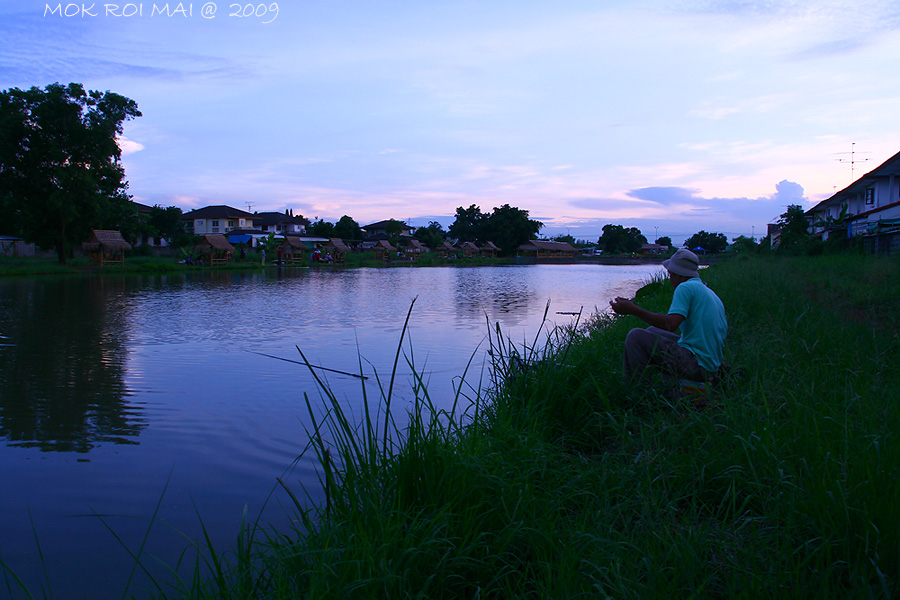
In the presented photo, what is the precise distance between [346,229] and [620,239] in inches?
1889

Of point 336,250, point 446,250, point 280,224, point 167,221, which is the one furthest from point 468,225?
point 167,221

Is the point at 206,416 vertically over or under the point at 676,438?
under

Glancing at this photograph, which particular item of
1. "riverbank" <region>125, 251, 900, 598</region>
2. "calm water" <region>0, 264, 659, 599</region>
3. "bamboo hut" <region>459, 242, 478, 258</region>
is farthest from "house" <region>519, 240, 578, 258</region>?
"riverbank" <region>125, 251, 900, 598</region>

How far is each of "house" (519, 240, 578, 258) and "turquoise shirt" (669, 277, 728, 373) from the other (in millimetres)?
76248

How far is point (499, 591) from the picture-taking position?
2104mm

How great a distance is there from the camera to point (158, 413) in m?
5.43

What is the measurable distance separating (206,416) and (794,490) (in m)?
4.64

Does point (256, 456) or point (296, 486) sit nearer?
point (296, 486)

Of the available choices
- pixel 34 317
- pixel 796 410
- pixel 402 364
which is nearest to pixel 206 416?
pixel 402 364

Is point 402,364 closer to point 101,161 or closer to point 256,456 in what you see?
point 256,456

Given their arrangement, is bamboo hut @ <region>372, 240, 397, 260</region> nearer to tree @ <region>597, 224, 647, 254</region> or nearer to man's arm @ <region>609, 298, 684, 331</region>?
tree @ <region>597, 224, 647, 254</region>

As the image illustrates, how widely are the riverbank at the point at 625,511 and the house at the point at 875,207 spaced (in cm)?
1496

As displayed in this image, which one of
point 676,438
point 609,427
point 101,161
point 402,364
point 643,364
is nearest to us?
point 676,438

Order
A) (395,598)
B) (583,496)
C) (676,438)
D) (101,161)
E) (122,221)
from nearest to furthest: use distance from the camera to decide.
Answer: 1. (395,598)
2. (583,496)
3. (676,438)
4. (101,161)
5. (122,221)
